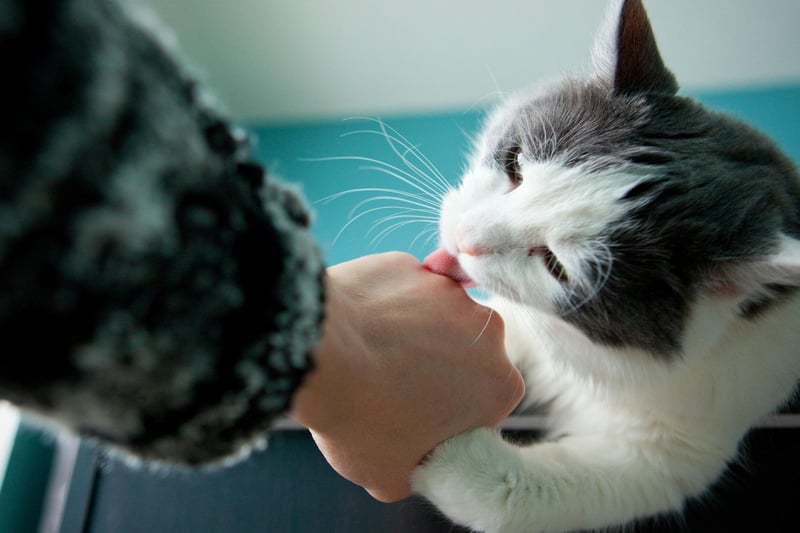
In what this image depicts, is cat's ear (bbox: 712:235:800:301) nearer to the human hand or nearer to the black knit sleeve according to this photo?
the human hand

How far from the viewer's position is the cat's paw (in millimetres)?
671

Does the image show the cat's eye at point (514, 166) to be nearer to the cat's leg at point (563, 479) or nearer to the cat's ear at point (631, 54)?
the cat's ear at point (631, 54)

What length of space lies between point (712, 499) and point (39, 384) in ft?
3.02

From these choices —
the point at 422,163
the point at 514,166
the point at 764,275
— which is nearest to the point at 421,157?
the point at 422,163

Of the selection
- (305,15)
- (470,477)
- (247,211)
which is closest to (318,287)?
(247,211)

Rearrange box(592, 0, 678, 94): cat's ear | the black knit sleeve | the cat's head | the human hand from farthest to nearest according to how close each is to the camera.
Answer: box(592, 0, 678, 94): cat's ear < the cat's head < the human hand < the black knit sleeve

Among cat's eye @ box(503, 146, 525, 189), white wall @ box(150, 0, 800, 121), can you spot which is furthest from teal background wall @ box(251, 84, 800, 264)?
cat's eye @ box(503, 146, 525, 189)

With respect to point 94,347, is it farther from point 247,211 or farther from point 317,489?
point 317,489

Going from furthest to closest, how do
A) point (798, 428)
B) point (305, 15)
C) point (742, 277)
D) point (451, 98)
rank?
point (451, 98) → point (305, 15) → point (798, 428) → point (742, 277)

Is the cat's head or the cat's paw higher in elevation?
the cat's head

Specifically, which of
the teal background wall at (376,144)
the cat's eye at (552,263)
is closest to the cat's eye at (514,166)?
the cat's eye at (552,263)

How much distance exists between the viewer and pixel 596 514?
0.74 meters

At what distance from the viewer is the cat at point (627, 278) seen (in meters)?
0.67

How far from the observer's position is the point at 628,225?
666 millimetres
